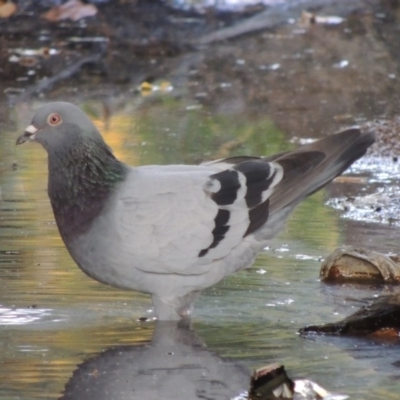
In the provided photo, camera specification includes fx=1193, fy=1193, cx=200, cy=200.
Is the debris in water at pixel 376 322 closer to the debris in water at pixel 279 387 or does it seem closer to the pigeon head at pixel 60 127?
the debris in water at pixel 279 387

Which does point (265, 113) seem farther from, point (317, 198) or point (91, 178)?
point (91, 178)

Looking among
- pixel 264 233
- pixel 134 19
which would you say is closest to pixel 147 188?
pixel 264 233

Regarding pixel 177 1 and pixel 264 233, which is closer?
pixel 264 233

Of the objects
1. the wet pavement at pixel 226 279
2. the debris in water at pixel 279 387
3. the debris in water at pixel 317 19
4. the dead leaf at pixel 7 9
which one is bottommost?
the debris in water at pixel 317 19

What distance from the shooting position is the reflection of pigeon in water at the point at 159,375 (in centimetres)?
416

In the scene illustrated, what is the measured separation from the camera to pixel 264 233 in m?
5.36

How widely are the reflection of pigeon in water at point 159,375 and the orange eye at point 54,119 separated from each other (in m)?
1.05

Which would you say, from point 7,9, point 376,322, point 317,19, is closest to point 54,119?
point 376,322

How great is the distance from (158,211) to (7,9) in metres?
10.9

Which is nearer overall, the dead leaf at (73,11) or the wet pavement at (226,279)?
the wet pavement at (226,279)

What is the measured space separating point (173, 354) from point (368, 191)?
3159mm

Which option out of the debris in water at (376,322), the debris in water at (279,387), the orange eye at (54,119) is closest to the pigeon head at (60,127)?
the orange eye at (54,119)

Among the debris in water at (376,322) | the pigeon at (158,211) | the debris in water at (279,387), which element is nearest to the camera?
the debris in water at (279,387)

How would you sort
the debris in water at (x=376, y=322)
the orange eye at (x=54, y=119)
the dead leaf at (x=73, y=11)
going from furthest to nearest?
the dead leaf at (x=73, y=11) → the orange eye at (x=54, y=119) → the debris in water at (x=376, y=322)
